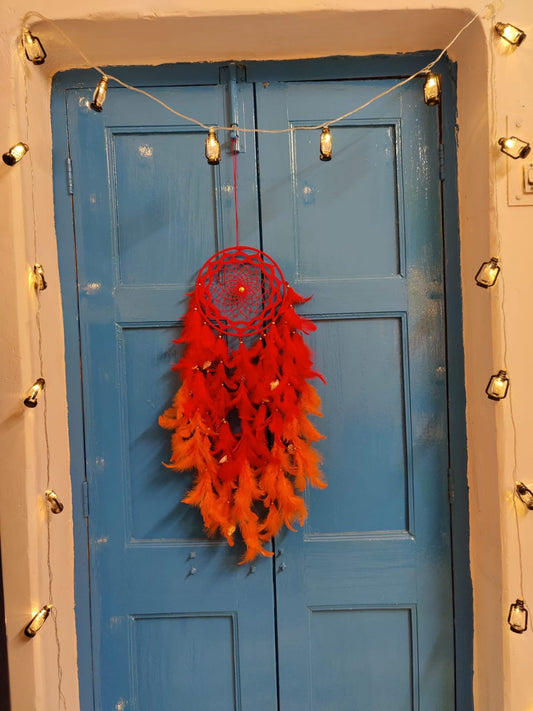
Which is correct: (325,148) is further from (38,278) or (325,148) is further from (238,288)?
(38,278)

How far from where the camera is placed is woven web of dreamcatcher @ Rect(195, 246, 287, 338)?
1.71 metres

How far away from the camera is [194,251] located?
1.75 metres

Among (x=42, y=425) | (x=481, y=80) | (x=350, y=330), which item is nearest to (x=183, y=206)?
(x=350, y=330)

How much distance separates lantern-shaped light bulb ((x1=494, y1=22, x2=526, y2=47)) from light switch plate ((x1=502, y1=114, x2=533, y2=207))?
20 centimetres

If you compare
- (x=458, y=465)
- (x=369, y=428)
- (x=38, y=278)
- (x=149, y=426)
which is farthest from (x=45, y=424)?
(x=458, y=465)

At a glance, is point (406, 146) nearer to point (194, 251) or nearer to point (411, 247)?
point (411, 247)

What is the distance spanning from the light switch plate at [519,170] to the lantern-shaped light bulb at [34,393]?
5.02 ft

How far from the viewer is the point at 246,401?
1657 mm

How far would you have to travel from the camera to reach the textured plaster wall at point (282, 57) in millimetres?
1535

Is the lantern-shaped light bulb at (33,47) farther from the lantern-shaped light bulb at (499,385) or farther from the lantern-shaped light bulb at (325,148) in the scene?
the lantern-shaped light bulb at (499,385)

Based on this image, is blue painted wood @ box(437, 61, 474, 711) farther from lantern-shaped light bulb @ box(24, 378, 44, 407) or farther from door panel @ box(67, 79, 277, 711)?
lantern-shaped light bulb @ box(24, 378, 44, 407)

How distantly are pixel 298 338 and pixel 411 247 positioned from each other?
1.64 feet

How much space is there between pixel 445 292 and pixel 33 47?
59.0 inches

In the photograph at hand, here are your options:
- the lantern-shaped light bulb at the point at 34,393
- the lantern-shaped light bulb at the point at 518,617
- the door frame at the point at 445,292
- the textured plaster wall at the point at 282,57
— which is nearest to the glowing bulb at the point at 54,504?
the textured plaster wall at the point at 282,57
